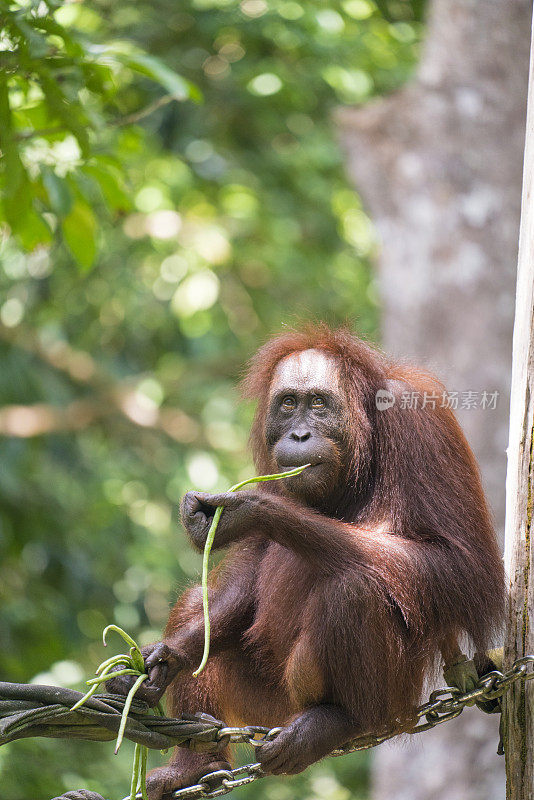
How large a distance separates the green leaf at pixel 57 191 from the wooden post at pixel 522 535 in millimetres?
1505

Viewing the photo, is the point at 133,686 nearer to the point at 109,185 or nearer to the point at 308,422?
the point at 308,422

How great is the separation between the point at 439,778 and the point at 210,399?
4.28 m

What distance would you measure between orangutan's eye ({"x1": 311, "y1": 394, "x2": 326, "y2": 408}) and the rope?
1023 millimetres

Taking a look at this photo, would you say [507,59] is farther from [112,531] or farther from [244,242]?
[112,531]

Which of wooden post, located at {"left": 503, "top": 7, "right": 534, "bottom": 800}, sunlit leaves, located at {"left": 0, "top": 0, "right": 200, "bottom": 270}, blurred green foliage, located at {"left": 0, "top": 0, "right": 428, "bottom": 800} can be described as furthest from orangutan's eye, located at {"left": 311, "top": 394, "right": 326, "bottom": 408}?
blurred green foliage, located at {"left": 0, "top": 0, "right": 428, "bottom": 800}

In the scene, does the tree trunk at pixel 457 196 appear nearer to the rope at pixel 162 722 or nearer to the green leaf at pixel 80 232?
the green leaf at pixel 80 232

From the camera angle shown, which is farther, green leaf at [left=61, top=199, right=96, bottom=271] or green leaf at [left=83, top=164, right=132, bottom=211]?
green leaf at [left=61, top=199, right=96, bottom=271]

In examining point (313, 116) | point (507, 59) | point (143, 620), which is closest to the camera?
point (143, 620)

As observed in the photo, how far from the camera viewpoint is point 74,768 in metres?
6.24

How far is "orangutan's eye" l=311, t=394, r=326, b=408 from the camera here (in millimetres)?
3293

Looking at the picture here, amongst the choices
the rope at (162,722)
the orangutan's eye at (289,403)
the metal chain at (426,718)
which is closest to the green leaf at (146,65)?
the orangutan's eye at (289,403)

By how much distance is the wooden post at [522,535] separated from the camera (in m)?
2.84

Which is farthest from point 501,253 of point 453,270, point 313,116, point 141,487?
point 141,487

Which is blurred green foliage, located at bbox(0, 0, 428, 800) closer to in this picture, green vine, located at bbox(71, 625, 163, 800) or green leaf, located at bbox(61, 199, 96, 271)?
green leaf, located at bbox(61, 199, 96, 271)
